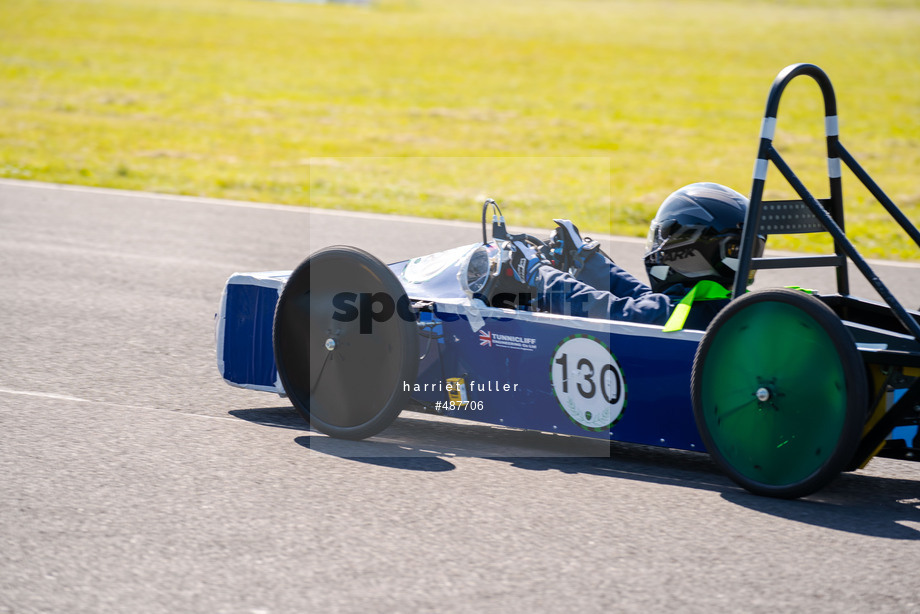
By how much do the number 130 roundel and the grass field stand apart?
21.6 feet

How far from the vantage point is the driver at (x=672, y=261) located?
14.3 ft

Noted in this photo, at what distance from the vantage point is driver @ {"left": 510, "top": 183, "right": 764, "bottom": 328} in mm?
4367

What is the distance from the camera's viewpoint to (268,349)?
485 cm

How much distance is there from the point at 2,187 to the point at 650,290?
9233mm

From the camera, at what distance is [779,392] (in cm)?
382

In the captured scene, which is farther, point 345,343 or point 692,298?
point 345,343

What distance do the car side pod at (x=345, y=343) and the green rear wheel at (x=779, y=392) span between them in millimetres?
1187

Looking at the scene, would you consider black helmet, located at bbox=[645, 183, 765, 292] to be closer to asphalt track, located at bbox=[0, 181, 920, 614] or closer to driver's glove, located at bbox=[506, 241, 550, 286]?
driver's glove, located at bbox=[506, 241, 550, 286]

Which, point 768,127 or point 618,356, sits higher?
point 768,127

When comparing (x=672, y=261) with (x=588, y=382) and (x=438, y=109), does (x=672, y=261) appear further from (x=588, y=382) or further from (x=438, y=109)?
(x=438, y=109)

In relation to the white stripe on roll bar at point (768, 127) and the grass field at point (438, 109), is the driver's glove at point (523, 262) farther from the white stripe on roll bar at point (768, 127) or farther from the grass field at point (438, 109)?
the grass field at point (438, 109)

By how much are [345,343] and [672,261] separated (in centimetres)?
138

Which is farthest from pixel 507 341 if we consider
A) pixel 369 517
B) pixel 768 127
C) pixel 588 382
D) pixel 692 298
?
pixel 768 127

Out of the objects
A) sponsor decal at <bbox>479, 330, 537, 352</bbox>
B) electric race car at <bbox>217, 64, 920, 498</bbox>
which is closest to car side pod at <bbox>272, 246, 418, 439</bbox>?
electric race car at <bbox>217, 64, 920, 498</bbox>
